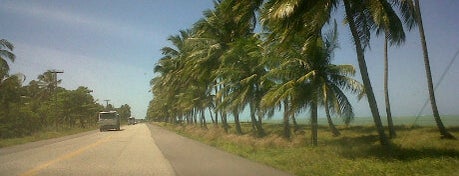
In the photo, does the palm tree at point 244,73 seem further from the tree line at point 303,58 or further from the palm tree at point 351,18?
the palm tree at point 351,18

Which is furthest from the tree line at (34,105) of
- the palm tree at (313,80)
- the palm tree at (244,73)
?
the palm tree at (313,80)

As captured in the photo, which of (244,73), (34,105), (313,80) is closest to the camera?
(313,80)

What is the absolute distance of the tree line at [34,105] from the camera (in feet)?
124

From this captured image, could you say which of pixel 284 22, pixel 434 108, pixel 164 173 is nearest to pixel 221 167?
pixel 164 173

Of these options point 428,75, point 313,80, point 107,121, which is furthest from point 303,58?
point 107,121

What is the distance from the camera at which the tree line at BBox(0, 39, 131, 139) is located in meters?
37.7

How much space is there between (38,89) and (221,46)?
47750 millimetres

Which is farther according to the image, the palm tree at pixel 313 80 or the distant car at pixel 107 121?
the distant car at pixel 107 121

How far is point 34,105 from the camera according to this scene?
165ft

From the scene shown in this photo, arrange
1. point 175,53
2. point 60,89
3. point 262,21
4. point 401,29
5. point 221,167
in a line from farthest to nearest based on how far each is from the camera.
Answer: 1. point 60,89
2. point 175,53
3. point 262,21
4. point 401,29
5. point 221,167

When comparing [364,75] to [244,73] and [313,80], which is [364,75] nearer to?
[313,80]

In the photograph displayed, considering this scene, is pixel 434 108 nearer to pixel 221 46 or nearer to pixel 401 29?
pixel 401 29

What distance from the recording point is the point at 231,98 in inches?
1065

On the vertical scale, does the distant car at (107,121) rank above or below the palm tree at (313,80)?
below
